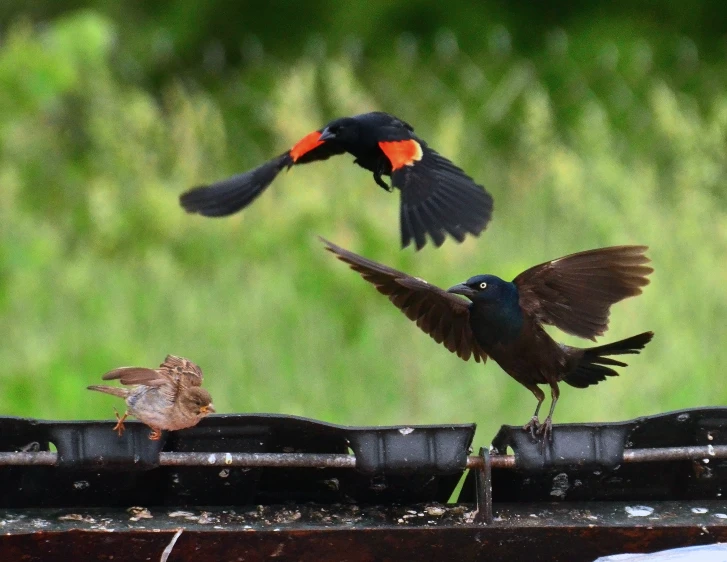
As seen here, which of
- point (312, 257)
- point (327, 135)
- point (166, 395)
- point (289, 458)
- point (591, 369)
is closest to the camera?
point (289, 458)

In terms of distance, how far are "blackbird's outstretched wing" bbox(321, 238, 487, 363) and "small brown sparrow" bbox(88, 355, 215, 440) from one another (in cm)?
45

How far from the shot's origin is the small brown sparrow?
8.10ft

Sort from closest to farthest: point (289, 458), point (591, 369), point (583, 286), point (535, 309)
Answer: point (289, 458) → point (583, 286) → point (535, 309) → point (591, 369)

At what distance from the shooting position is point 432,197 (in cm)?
327

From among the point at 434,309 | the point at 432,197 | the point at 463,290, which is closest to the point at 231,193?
the point at 432,197

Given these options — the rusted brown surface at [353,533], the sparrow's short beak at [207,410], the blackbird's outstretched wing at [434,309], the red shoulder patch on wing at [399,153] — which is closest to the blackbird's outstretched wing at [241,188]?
the red shoulder patch on wing at [399,153]

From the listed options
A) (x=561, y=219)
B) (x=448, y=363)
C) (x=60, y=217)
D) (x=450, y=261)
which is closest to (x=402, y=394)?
(x=448, y=363)

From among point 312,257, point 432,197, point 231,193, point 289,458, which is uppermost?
point 312,257

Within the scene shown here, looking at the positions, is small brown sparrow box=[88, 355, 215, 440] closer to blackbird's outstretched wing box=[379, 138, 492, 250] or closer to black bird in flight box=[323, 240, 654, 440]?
black bird in flight box=[323, 240, 654, 440]

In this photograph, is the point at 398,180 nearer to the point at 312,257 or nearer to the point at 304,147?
the point at 304,147

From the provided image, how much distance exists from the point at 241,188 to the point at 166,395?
1106mm

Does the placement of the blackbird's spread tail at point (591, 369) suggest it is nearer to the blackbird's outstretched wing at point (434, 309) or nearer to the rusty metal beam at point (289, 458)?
the blackbird's outstretched wing at point (434, 309)

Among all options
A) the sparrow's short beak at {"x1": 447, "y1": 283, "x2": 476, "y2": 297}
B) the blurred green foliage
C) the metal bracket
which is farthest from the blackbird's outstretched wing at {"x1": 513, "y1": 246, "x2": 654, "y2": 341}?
the blurred green foliage

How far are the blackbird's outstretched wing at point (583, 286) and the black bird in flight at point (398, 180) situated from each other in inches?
8.5
